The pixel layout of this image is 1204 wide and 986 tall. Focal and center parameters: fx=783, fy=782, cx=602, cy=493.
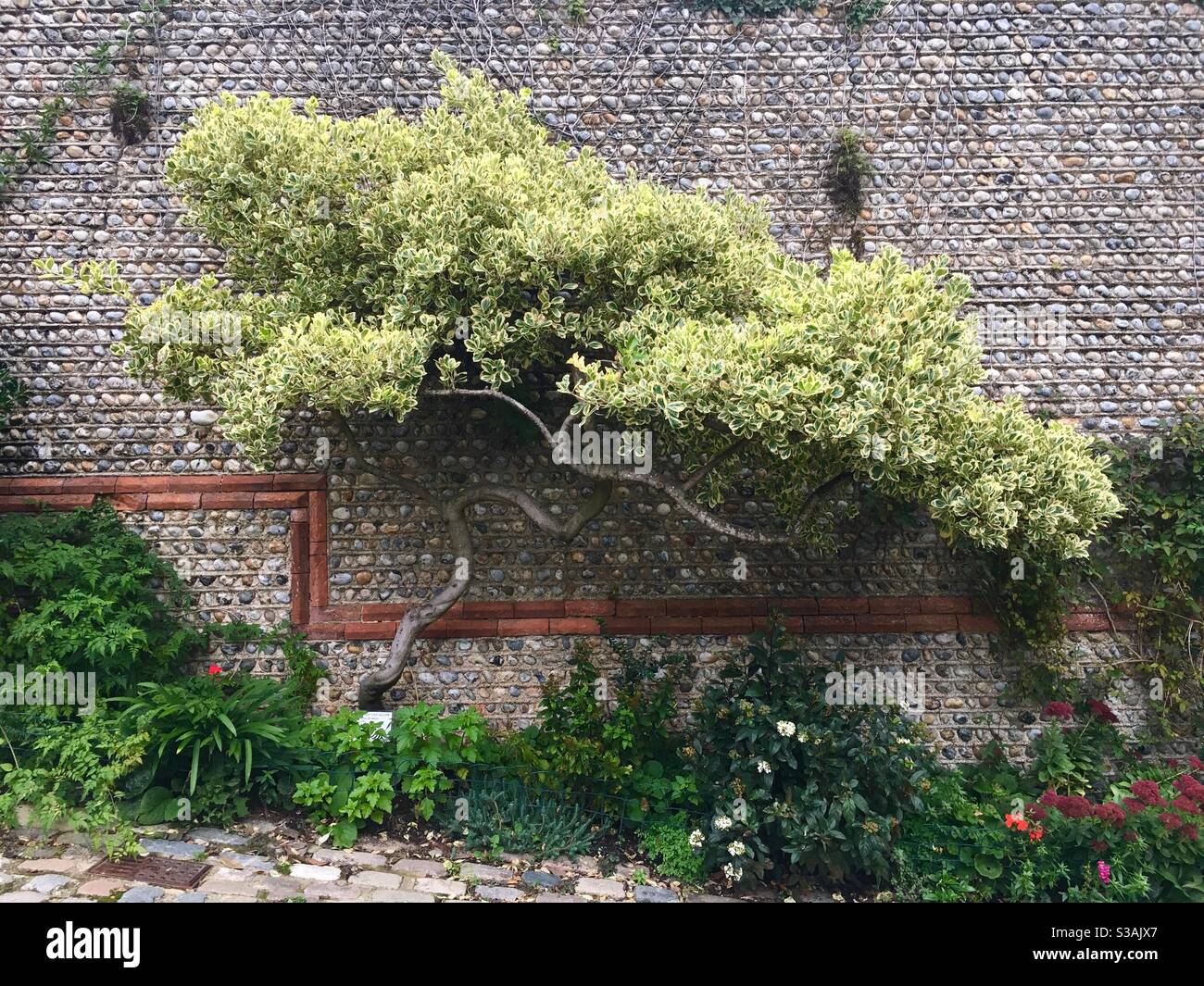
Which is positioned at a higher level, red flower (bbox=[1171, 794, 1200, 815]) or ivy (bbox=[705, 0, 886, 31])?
ivy (bbox=[705, 0, 886, 31])

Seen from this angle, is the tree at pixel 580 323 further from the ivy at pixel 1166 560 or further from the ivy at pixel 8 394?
the ivy at pixel 1166 560

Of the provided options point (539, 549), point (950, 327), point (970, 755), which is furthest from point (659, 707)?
point (950, 327)

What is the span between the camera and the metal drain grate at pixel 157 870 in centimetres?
408

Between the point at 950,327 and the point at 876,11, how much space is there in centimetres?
350

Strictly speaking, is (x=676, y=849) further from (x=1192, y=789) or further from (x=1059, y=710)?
(x=1192, y=789)

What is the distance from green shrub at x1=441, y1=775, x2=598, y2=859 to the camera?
15.6 feet

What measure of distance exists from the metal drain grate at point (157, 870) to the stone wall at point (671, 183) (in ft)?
6.13

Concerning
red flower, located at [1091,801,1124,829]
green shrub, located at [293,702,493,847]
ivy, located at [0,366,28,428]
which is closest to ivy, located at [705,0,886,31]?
green shrub, located at [293,702,493,847]

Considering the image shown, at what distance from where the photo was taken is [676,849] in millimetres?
4754

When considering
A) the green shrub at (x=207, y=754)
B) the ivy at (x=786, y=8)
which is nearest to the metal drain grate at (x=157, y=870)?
the green shrub at (x=207, y=754)

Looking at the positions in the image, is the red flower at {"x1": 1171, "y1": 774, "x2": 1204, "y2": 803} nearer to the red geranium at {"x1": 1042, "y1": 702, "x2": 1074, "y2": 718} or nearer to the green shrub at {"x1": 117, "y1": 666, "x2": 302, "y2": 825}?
the red geranium at {"x1": 1042, "y1": 702, "x2": 1074, "y2": 718}

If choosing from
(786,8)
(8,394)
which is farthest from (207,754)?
(786,8)

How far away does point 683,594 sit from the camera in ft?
19.7

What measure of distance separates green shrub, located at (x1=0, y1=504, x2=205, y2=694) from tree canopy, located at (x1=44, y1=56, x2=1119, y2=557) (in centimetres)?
158
